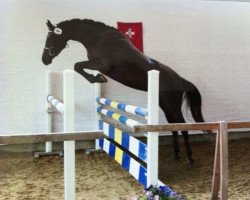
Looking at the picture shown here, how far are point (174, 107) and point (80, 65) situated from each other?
3.24ft

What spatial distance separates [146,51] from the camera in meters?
3.51

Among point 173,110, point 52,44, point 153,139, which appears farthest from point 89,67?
point 153,139

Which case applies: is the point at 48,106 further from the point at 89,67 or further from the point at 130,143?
the point at 130,143

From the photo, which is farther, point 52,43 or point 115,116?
point 52,43

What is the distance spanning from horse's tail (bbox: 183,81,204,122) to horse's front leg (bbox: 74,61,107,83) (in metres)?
0.88

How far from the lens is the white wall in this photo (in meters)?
3.16

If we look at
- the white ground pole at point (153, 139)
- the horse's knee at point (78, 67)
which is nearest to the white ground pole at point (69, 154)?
the white ground pole at point (153, 139)

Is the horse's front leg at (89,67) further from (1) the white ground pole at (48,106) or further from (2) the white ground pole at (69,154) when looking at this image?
(2) the white ground pole at (69,154)

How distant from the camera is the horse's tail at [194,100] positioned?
11.9 feet

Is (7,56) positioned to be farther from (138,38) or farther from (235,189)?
(235,189)

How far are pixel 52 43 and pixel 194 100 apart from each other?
5.08 feet

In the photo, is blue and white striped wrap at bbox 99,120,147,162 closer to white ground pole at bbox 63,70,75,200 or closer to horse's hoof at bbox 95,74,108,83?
white ground pole at bbox 63,70,75,200

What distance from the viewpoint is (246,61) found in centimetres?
391

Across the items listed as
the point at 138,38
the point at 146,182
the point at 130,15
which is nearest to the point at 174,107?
the point at 138,38
